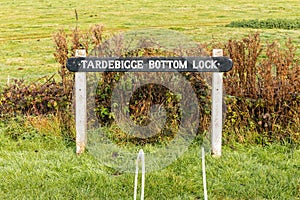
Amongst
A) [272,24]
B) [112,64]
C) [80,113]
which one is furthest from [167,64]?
[272,24]

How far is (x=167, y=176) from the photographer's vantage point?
4605 mm

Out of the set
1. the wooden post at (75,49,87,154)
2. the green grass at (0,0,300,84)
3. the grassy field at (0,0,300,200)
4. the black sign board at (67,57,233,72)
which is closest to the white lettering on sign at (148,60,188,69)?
the black sign board at (67,57,233,72)

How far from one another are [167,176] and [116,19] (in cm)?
2143

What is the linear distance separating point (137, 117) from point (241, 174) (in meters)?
1.65

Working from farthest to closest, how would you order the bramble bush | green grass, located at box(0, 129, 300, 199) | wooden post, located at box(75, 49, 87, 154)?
the bramble bush < wooden post, located at box(75, 49, 87, 154) < green grass, located at box(0, 129, 300, 199)

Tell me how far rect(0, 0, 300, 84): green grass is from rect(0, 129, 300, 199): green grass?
782cm

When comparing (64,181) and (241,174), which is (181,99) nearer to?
(241,174)

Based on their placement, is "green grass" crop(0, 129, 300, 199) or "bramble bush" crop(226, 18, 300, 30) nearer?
"green grass" crop(0, 129, 300, 199)

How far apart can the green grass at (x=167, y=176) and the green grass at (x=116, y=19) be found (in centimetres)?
782

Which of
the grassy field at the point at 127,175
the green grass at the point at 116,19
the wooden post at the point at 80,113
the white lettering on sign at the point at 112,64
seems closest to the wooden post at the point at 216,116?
the grassy field at the point at 127,175

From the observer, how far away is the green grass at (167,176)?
4324 mm

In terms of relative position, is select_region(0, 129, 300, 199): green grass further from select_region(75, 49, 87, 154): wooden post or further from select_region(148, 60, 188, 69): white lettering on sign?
select_region(148, 60, 188, 69): white lettering on sign

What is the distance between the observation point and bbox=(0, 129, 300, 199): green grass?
14.2 feet

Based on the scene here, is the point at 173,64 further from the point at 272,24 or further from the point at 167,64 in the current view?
the point at 272,24
